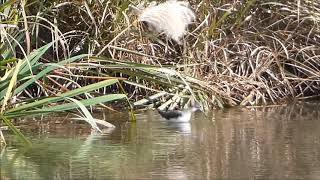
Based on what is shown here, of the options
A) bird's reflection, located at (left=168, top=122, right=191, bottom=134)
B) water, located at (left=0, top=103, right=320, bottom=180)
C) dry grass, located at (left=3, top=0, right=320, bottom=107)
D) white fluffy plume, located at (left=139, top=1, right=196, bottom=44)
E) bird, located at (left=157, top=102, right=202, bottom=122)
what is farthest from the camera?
dry grass, located at (left=3, top=0, right=320, bottom=107)

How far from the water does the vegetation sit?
313 mm

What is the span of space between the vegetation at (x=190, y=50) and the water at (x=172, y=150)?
12.3 inches

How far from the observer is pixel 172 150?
12.1 ft

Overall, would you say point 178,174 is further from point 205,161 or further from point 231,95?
point 231,95

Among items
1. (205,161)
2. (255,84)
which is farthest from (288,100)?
(205,161)

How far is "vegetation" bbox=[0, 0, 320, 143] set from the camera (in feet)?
15.8

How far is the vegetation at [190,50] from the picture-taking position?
4.81 meters

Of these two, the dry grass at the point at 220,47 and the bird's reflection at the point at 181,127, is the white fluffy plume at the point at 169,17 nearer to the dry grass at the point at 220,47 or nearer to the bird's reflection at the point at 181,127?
the dry grass at the point at 220,47

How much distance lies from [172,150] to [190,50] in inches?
89.4

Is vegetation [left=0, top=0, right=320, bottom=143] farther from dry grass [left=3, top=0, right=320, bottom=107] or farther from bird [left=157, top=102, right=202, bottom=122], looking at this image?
bird [left=157, top=102, right=202, bottom=122]

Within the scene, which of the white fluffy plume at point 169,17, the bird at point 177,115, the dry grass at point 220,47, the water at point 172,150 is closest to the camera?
the water at point 172,150

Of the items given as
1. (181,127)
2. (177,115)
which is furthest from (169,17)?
(181,127)

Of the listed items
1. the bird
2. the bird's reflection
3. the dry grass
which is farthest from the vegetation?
the bird's reflection

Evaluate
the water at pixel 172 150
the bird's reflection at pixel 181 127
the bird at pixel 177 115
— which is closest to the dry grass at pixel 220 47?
the bird at pixel 177 115
